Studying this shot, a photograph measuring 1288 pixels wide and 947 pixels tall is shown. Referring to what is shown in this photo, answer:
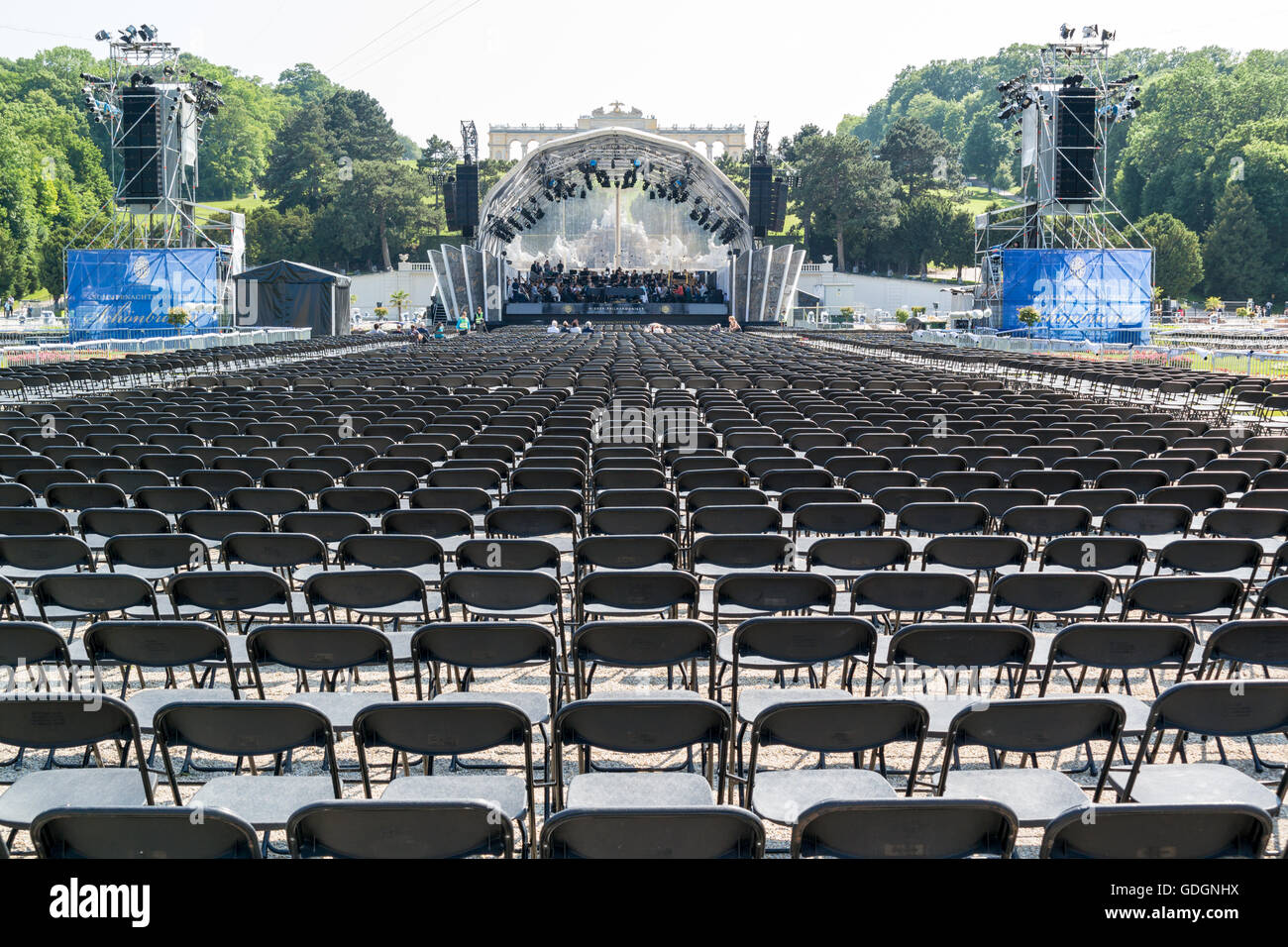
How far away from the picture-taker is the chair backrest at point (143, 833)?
8.29ft

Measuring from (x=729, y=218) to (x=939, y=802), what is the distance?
164 feet

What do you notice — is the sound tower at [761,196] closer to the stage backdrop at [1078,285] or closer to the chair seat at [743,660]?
the stage backdrop at [1078,285]

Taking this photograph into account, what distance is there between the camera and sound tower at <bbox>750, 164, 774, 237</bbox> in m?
42.8

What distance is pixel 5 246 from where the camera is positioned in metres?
57.9

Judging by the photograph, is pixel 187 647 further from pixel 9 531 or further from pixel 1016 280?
pixel 1016 280

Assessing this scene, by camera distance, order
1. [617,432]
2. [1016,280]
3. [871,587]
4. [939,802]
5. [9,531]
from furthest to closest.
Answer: [1016,280]
[617,432]
[9,531]
[871,587]
[939,802]

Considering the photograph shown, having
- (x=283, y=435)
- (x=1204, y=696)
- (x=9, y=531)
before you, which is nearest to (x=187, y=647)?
(x=9, y=531)

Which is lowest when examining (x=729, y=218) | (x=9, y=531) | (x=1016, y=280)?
(x=9, y=531)

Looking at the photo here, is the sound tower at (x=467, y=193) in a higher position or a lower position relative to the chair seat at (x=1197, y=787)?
higher

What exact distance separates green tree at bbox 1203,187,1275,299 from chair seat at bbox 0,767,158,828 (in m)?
73.8

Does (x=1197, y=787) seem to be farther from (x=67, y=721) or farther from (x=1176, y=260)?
(x=1176, y=260)

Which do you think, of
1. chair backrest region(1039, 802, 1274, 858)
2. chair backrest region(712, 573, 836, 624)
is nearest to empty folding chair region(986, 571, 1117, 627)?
chair backrest region(712, 573, 836, 624)

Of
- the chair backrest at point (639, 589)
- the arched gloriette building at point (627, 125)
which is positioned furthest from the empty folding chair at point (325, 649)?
the arched gloriette building at point (627, 125)

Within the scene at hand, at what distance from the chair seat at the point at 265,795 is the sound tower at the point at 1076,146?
144ft
